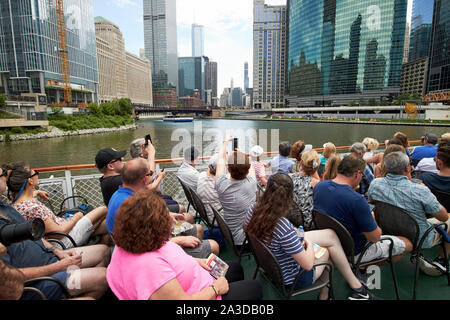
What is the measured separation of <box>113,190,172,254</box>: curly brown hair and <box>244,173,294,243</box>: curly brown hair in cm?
67

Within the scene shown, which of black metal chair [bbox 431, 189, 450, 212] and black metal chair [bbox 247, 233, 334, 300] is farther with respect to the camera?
black metal chair [bbox 431, 189, 450, 212]

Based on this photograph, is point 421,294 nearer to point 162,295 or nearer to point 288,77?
point 162,295

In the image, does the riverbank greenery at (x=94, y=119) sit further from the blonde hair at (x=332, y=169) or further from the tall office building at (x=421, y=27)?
the tall office building at (x=421, y=27)

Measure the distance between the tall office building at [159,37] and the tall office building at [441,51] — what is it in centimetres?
13148

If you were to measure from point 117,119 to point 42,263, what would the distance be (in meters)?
53.4

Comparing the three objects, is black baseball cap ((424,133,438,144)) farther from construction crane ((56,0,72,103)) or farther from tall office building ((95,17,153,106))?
tall office building ((95,17,153,106))

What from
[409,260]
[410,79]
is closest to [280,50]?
[410,79]

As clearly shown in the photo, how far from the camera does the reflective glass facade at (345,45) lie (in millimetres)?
77312

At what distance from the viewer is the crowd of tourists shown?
1.27 m

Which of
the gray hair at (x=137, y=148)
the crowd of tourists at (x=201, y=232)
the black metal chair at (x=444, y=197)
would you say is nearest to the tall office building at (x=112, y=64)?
the gray hair at (x=137, y=148)

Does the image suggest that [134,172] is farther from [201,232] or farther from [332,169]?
[332,169]

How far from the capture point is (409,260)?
108 inches

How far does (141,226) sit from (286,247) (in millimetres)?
1003

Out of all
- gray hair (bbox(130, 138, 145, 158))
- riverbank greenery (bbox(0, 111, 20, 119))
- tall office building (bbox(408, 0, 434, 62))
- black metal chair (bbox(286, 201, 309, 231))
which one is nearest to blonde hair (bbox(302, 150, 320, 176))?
black metal chair (bbox(286, 201, 309, 231))
